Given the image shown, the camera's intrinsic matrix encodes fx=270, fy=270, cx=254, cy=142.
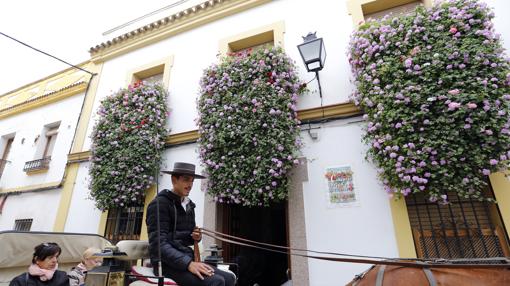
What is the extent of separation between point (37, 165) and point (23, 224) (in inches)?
67.2

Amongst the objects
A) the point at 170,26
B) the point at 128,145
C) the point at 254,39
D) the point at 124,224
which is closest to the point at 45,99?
the point at 170,26

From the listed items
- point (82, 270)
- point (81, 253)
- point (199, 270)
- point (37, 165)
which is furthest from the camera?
point (37, 165)

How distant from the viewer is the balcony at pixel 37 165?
310 inches

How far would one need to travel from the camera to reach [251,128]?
4633mm

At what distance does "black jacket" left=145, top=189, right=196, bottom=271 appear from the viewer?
7.93ft

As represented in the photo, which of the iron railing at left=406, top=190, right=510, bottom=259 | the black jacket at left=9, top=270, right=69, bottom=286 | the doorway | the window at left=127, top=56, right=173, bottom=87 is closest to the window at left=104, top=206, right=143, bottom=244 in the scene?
the doorway

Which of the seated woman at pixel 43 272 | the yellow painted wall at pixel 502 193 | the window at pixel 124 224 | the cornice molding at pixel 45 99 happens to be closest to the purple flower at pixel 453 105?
the yellow painted wall at pixel 502 193

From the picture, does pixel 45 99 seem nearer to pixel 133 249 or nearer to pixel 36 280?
pixel 36 280

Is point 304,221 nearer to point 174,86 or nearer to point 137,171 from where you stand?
point 137,171

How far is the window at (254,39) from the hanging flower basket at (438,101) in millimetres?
2447

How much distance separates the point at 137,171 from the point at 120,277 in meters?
3.49

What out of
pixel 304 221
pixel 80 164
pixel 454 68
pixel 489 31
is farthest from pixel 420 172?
pixel 80 164

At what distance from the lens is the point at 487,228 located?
367 cm

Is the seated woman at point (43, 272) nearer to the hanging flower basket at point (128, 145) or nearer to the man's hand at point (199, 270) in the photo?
the man's hand at point (199, 270)
